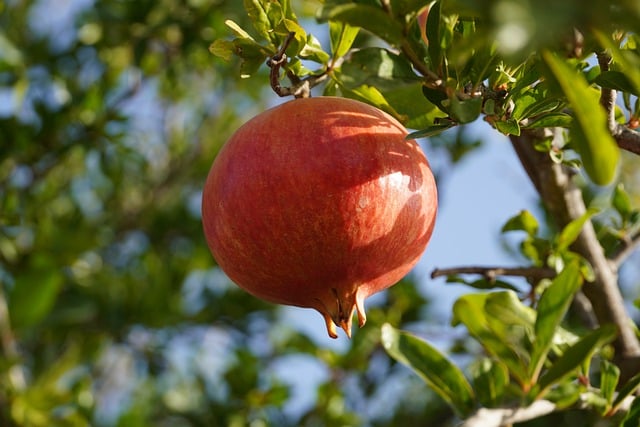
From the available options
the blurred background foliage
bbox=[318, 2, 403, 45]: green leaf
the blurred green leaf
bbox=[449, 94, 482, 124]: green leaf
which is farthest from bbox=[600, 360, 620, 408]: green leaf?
the blurred background foliage

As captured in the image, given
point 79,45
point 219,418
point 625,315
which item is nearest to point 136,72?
point 79,45

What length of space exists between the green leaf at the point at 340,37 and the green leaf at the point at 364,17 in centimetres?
26

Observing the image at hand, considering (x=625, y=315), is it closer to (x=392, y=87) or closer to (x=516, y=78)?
(x=516, y=78)

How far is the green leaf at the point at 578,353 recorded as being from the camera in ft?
2.71

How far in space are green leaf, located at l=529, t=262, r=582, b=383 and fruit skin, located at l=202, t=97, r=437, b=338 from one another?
17cm

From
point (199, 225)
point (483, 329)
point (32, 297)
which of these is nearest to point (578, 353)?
point (483, 329)

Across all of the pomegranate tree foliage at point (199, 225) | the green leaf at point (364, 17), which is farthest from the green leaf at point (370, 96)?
the green leaf at point (364, 17)

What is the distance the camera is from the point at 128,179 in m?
2.93

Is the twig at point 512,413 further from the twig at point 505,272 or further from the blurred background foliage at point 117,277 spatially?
the blurred background foliage at point 117,277

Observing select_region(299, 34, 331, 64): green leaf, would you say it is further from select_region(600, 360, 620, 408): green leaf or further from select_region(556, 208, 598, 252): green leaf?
select_region(600, 360, 620, 408): green leaf

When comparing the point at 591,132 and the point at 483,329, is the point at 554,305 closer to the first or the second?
the point at 483,329

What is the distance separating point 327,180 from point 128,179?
2299 millimetres

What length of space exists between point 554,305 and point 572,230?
211mm

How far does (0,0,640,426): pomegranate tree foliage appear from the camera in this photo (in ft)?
2.32
